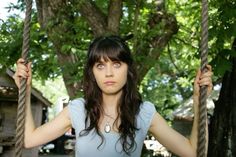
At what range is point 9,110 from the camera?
45.7 feet

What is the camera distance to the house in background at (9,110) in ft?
42.0

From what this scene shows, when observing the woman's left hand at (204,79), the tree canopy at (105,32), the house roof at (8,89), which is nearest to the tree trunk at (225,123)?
the tree canopy at (105,32)

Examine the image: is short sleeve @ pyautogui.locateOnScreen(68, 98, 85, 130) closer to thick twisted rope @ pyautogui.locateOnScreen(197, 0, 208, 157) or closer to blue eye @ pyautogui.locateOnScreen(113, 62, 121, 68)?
blue eye @ pyautogui.locateOnScreen(113, 62, 121, 68)

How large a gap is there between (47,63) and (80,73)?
178 centimetres

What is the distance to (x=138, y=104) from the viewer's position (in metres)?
2.26

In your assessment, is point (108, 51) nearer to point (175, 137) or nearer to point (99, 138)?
point (99, 138)

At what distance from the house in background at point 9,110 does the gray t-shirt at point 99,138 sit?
34.3ft

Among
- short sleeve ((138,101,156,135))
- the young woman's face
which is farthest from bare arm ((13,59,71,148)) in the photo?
short sleeve ((138,101,156,135))

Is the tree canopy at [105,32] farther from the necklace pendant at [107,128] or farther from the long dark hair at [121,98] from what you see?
the necklace pendant at [107,128]

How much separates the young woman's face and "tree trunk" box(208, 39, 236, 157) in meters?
3.81

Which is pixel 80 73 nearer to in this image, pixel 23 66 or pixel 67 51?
pixel 67 51

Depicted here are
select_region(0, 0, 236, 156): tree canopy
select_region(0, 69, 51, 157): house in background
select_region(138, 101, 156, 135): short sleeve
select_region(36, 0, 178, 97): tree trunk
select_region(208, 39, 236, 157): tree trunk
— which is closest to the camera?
select_region(138, 101, 156, 135): short sleeve

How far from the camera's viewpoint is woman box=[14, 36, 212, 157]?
6.92ft

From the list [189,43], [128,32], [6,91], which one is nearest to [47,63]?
[128,32]
